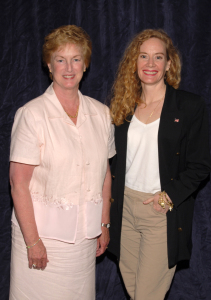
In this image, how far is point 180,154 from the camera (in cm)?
214

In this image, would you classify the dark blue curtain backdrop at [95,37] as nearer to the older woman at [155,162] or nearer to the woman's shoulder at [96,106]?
the older woman at [155,162]

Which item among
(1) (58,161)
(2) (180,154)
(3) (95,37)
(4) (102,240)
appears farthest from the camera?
(3) (95,37)

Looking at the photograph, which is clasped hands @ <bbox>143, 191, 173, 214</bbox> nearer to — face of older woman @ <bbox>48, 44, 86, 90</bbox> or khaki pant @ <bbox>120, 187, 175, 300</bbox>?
khaki pant @ <bbox>120, 187, 175, 300</bbox>

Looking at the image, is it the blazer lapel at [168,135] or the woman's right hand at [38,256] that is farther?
the blazer lapel at [168,135]

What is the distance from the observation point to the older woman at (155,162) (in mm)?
2094

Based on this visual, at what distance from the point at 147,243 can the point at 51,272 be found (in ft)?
2.01

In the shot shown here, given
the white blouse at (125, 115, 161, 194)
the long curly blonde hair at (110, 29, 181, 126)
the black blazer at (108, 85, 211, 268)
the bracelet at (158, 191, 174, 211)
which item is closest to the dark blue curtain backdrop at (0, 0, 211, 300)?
the long curly blonde hair at (110, 29, 181, 126)

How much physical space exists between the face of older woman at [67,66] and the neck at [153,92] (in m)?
0.47

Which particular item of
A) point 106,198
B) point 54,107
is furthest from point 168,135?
point 54,107

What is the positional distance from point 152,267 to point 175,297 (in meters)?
0.96

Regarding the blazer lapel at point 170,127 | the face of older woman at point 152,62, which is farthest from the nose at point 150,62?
the blazer lapel at point 170,127

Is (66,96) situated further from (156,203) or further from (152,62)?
(156,203)

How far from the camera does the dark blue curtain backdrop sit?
249 centimetres

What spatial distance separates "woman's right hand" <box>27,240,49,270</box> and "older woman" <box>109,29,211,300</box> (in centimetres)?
55
